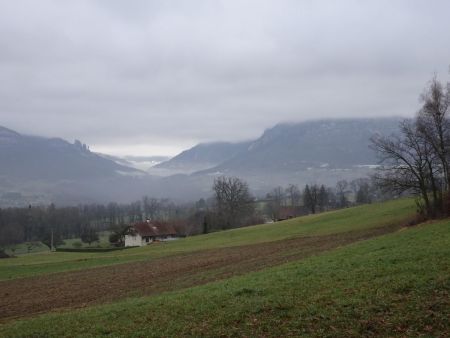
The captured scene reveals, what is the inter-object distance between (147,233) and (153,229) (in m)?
2.89

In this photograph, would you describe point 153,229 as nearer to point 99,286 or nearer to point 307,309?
point 99,286

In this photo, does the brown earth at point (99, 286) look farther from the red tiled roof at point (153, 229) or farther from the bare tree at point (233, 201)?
the red tiled roof at point (153, 229)

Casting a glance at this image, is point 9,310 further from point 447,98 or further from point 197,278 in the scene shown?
point 447,98

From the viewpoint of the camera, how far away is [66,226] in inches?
7106

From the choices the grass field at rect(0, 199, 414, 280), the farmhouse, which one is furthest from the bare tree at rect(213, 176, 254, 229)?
the grass field at rect(0, 199, 414, 280)

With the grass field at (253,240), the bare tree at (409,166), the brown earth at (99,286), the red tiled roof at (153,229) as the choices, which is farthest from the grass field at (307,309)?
the red tiled roof at (153,229)

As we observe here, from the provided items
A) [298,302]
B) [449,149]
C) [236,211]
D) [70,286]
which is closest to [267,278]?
[298,302]

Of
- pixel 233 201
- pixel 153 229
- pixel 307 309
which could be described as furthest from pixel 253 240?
pixel 153 229

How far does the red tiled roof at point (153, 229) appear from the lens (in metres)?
130

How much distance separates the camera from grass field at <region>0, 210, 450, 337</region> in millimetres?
11797

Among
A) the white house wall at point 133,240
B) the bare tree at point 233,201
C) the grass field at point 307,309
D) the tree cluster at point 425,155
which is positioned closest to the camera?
the grass field at point 307,309

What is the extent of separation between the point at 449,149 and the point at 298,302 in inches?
1677

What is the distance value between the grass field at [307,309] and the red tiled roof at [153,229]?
113746mm

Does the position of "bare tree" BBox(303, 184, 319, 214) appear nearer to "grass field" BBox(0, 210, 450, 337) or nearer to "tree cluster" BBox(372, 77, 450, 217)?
"tree cluster" BBox(372, 77, 450, 217)
